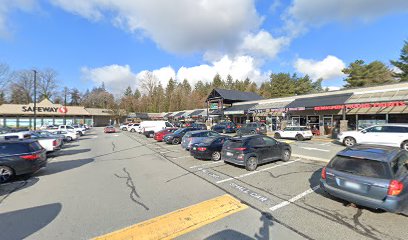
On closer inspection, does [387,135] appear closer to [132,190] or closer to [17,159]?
[132,190]

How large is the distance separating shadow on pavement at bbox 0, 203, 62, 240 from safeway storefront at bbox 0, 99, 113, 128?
5234 cm

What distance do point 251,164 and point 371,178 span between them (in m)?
4.82

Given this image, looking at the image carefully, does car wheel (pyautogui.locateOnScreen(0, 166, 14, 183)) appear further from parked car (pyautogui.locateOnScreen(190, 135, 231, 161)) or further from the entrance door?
the entrance door

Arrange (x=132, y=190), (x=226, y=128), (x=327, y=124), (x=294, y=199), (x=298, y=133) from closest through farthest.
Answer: (x=294, y=199)
(x=132, y=190)
(x=298, y=133)
(x=327, y=124)
(x=226, y=128)

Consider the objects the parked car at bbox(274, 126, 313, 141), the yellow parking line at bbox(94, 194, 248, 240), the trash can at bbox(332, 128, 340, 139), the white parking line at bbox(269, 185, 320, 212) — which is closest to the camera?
the yellow parking line at bbox(94, 194, 248, 240)

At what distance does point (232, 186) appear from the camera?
7.39 metres

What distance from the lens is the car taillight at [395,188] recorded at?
4.60 m

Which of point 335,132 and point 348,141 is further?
point 335,132

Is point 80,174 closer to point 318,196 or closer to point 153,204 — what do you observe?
point 153,204

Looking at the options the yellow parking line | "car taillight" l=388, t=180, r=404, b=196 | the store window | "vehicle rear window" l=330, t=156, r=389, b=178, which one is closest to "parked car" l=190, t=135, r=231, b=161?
the yellow parking line

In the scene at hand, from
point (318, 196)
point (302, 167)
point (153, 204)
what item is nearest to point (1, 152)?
point (153, 204)

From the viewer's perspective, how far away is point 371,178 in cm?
490

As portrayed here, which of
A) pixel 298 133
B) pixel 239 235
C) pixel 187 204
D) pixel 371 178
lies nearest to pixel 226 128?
pixel 298 133

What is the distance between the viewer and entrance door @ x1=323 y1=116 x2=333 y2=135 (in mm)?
24159
